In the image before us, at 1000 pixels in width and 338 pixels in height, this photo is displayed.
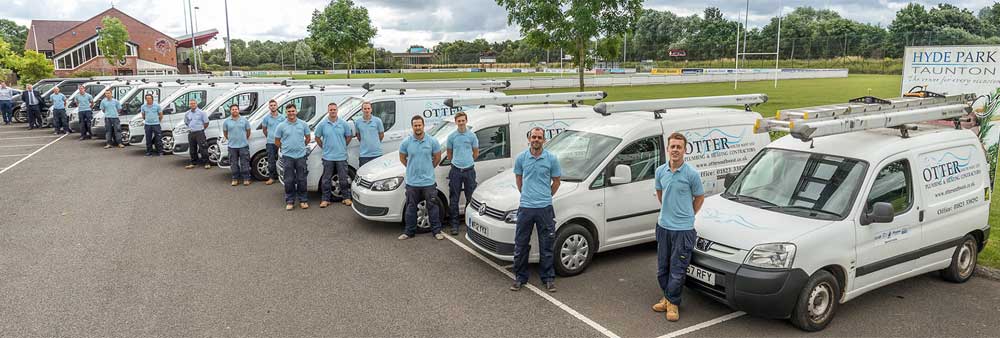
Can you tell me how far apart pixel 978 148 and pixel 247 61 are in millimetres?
104968

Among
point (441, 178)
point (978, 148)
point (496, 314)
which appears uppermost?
point (978, 148)

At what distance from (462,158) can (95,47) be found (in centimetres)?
6666

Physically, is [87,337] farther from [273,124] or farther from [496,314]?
[273,124]

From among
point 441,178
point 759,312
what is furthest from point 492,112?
point 759,312

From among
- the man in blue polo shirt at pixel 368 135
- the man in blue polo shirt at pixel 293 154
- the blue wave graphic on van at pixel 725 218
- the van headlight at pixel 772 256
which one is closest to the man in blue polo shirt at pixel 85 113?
the man in blue polo shirt at pixel 293 154

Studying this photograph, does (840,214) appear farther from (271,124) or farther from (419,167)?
(271,124)

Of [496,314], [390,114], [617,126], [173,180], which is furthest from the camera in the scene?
[173,180]

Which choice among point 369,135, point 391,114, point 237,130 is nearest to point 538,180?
point 369,135

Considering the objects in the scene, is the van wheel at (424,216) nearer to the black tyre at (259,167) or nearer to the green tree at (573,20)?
the black tyre at (259,167)

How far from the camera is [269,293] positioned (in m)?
6.23

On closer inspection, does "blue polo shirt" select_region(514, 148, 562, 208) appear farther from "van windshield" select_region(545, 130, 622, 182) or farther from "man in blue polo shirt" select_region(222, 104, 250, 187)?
"man in blue polo shirt" select_region(222, 104, 250, 187)

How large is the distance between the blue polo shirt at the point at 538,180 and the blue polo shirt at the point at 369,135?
4.47 metres

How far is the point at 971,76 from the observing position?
9336 mm

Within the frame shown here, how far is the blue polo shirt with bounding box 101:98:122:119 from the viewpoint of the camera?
1708 centimetres
